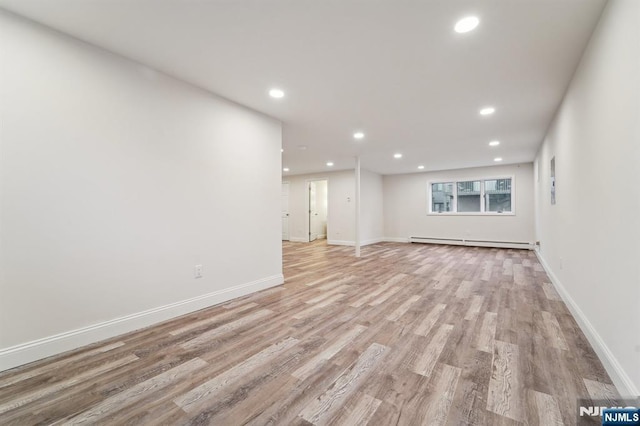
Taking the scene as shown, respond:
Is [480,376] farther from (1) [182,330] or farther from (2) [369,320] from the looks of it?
(1) [182,330]

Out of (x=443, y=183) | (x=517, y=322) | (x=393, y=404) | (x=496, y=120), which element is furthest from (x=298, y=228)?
(x=393, y=404)

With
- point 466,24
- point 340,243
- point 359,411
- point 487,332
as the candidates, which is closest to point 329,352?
point 359,411

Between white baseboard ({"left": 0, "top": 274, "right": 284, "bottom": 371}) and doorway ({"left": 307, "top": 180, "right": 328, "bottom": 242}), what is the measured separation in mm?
6003

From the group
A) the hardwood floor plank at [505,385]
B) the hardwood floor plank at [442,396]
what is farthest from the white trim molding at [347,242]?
the hardwood floor plank at [442,396]

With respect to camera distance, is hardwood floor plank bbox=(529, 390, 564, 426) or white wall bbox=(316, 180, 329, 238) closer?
hardwood floor plank bbox=(529, 390, 564, 426)

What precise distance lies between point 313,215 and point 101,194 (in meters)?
7.54

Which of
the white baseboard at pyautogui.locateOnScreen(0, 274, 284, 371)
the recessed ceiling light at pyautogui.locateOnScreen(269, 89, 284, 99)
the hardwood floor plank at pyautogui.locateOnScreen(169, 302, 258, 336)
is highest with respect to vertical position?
the recessed ceiling light at pyautogui.locateOnScreen(269, 89, 284, 99)

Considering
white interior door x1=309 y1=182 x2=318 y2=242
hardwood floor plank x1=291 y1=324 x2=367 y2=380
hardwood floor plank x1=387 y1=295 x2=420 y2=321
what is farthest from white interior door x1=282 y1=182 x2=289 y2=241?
hardwood floor plank x1=291 y1=324 x2=367 y2=380

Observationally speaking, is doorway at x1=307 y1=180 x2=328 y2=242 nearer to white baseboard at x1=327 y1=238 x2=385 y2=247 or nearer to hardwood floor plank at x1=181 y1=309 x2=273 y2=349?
white baseboard at x1=327 y1=238 x2=385 y2=247

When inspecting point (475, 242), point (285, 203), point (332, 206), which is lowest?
point (475, 242)

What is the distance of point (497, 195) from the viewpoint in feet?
25.2

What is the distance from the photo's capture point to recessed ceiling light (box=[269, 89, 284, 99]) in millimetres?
2922

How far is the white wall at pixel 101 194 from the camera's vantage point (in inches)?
72.0

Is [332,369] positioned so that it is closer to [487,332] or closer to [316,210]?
[487,332]
